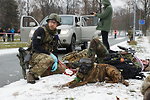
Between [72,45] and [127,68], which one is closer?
[127,68]

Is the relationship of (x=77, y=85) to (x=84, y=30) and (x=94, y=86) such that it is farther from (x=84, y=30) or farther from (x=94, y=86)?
(x=84, y=30)

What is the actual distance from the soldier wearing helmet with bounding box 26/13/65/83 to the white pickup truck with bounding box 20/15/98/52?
5.31m

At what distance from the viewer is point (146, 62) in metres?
6.70

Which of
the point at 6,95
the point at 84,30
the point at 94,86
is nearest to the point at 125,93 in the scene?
the point at 94,86

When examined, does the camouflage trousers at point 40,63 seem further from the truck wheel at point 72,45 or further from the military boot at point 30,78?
the truck wheel at point 72,45

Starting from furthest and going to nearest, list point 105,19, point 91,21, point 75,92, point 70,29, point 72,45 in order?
point 91,21, point 72,45, point 70,29, point 105,19, point 75,92

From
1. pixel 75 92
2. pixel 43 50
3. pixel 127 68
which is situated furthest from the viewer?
pixel 43 50

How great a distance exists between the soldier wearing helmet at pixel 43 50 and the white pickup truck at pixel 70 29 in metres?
5.31

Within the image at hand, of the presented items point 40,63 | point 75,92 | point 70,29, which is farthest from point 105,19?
point 70,29

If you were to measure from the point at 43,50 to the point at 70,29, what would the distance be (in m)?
6.50

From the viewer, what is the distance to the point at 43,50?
5.43 metres

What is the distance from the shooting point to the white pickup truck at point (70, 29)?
11.6m

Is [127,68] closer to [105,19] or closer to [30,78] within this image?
[30,78]

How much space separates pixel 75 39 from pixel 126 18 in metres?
61.3
